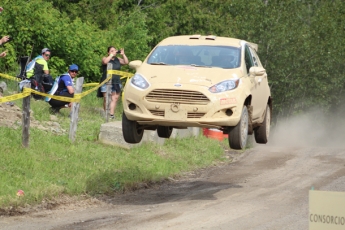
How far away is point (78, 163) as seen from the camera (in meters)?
15.4

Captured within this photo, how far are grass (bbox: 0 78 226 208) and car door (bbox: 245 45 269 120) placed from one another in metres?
2.95

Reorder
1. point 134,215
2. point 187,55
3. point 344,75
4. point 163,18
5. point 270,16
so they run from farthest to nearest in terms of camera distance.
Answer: point 344,75 < point 163,18 < point 270,16 < point 187,55 < point 134,215

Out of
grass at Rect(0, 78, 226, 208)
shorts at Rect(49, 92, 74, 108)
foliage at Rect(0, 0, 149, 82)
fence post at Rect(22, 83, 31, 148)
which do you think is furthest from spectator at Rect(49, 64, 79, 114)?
foliage at Rect(0, 0, 149, 82)

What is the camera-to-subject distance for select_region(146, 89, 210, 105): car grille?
1278 cm

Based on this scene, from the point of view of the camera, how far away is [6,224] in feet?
37.6

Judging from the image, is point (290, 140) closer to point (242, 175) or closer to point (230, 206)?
point (242, 175)

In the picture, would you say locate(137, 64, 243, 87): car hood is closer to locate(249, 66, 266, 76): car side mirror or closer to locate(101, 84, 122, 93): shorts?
locate(249, 66, 266, 76): car side mirror

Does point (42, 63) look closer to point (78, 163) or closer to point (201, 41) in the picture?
point (78, 163)

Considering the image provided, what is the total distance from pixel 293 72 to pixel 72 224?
26264 mm

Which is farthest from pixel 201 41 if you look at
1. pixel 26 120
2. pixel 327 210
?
pixel 327 210

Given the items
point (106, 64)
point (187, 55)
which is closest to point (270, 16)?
point (106, 64)

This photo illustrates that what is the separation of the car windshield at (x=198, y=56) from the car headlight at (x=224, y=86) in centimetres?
65

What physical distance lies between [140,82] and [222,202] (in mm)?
2843

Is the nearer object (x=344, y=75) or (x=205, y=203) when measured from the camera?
(x=205, y=203)
